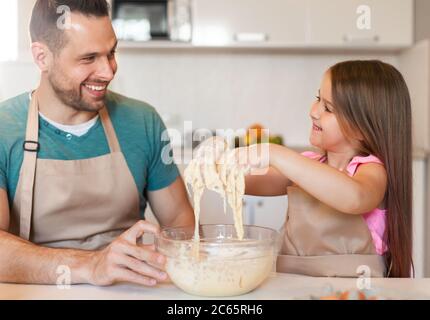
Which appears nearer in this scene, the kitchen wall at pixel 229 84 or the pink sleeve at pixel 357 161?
the pink sleeve at pixel 357 161

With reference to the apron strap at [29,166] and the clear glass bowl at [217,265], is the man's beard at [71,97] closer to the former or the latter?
the apron strap at [29,166]

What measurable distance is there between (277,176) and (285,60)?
3.21ft

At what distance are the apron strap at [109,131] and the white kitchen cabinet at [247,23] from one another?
0.69 m

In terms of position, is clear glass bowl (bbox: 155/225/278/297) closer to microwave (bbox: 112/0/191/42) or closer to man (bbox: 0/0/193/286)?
man (bbox: 0/0/193/286)

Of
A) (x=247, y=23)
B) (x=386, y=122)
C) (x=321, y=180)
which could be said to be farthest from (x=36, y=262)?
(x=247, y=23)

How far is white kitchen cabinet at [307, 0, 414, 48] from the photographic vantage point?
2.52ft

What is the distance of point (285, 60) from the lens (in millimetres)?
1819

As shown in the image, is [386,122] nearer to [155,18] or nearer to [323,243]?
[323,243]

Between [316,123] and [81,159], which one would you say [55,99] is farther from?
[316,123]

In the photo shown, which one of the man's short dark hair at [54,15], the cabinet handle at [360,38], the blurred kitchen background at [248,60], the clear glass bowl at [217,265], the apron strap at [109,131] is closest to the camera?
the clear glass bowl at [217,265]

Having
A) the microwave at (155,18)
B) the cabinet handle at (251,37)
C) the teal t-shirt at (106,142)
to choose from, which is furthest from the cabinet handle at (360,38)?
the teal t-shirt at (106,142)

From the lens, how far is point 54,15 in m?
0.71

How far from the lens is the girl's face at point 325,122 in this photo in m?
0.76

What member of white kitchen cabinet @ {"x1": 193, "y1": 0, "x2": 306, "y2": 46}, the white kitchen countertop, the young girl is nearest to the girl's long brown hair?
the young girl
